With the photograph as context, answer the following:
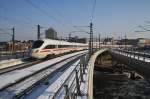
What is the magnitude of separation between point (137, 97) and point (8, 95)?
17.5 meters

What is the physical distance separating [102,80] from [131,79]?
420cm

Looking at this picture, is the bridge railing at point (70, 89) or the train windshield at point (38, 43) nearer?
the bridge railing at point (70, 89)

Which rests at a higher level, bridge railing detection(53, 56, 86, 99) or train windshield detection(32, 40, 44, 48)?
train windshield detection(32, 40, 44, 48)

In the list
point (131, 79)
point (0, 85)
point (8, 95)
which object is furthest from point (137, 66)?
point (8, 95)

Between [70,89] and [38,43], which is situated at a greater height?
[38,43]

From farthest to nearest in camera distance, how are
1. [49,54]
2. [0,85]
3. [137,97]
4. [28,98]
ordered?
[49,54] → [137,97] → [0,85] → [28,98]

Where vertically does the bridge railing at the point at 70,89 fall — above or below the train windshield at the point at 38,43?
below

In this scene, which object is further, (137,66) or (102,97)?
(137,66)

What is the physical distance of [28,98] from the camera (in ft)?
41.0

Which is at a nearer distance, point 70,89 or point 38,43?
point 70,89

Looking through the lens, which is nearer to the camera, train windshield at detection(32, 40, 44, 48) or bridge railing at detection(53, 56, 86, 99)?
bridge railing at detection(53, 56, 86, 99)

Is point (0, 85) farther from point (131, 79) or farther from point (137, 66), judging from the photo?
point (131, 79)

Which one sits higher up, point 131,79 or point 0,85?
point 0,85

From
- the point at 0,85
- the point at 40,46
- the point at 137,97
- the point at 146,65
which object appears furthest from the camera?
the point at 40,46
